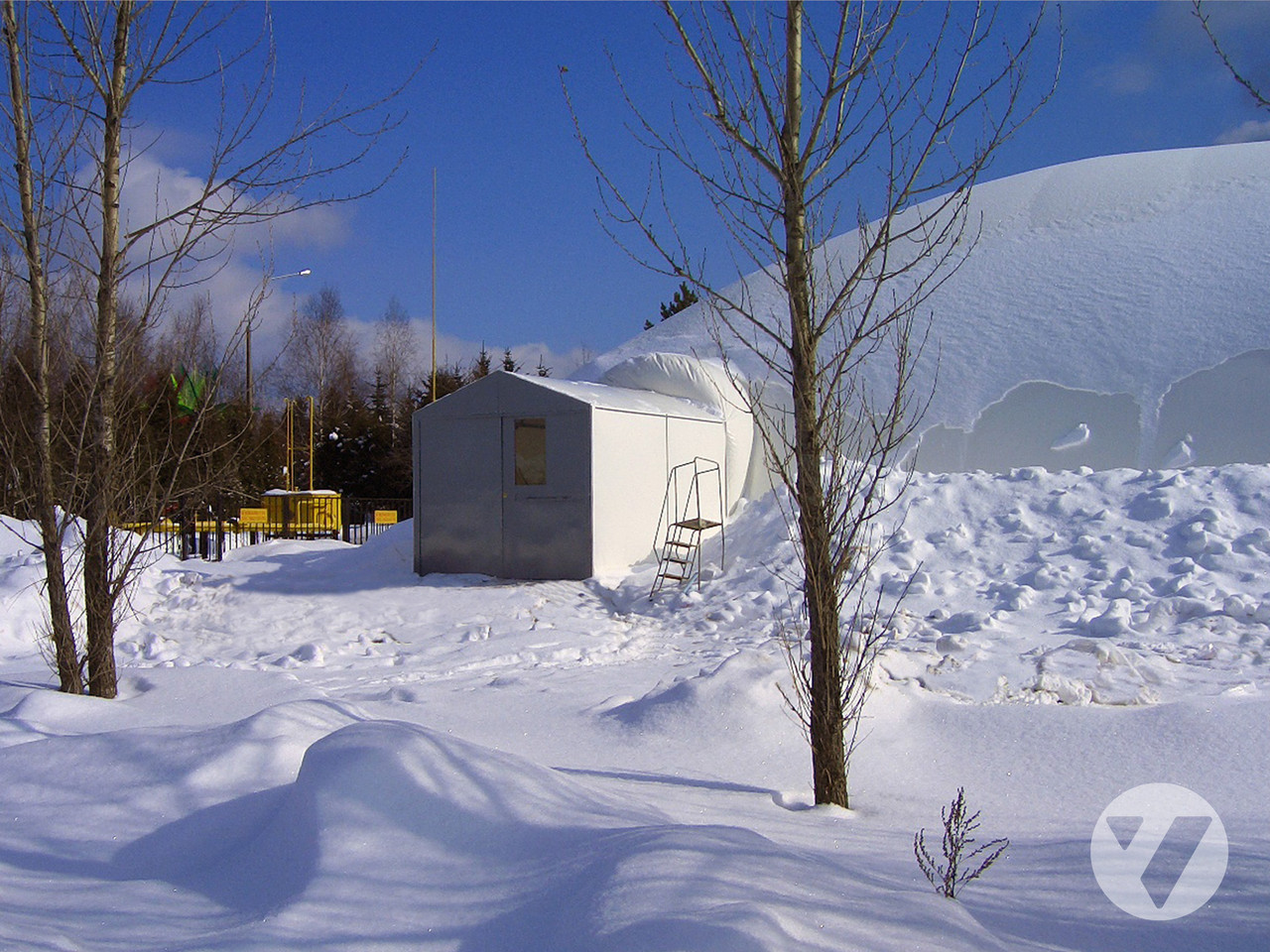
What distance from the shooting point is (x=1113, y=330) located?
14523 mm

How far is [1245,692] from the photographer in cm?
655

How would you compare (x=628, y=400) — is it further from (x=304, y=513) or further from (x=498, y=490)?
(x=304, y=513)

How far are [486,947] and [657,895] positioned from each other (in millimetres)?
501

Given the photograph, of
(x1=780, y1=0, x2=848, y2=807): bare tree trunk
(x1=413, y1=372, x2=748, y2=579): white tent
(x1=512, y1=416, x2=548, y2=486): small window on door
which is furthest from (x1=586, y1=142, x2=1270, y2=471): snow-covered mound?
(x1=780, y1=0, x2=848, y2=807): bare tree trunk

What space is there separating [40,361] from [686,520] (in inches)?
355

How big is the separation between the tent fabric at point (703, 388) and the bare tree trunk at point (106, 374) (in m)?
9.56

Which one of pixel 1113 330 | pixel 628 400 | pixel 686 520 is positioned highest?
pixel 1113 330

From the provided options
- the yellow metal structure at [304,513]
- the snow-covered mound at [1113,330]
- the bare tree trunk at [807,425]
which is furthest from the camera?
the yellow metal structure at [304,513]

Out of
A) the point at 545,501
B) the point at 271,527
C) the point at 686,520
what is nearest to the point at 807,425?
the point at 545,501

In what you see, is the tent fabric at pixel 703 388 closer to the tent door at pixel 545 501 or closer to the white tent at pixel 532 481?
the white tent at pixel 532 481

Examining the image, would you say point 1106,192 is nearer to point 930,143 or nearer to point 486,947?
point 930,143

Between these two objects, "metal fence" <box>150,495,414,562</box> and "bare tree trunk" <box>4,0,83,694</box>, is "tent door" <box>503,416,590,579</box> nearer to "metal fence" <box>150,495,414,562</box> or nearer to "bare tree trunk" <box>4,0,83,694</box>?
"metal fence" <box>150,495,414,562</box>

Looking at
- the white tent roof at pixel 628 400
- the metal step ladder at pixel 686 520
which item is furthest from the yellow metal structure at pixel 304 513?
the metal step ladder at pixel 686 520

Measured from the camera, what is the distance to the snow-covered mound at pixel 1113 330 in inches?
529
